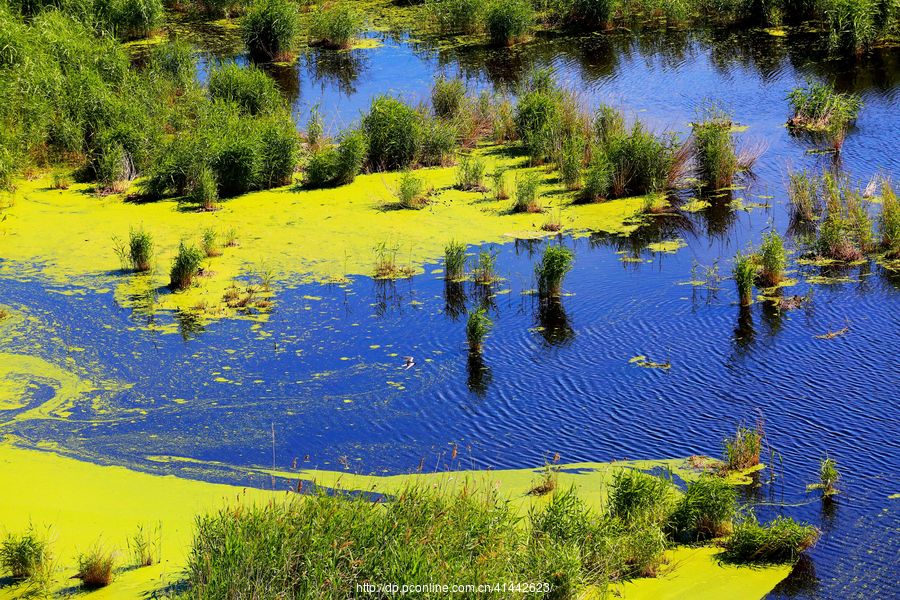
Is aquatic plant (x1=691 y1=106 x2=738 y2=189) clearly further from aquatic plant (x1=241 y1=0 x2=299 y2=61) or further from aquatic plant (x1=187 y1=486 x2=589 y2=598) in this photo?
aquatic plant (x1=241 y1=0 x2=299 y2=61)

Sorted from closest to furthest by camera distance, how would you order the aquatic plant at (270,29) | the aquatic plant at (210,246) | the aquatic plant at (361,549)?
1. the aquatic plant at (361,549)
2. the aquatic plant at (210,246)
3. the aquatic plant at (270,29)

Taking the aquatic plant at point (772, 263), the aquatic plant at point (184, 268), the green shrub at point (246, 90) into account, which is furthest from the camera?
the green shrub at point (246, 90)

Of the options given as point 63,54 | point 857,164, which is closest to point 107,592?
point 857,164

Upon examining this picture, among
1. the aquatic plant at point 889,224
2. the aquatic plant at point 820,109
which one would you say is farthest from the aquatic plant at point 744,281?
the aquatic plant at point 820,109

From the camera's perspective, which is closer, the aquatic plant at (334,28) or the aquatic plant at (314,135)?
the aquatic plant at (314,135)

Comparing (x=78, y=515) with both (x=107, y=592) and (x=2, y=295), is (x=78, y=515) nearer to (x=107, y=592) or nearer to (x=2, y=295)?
(x=107, y=592)

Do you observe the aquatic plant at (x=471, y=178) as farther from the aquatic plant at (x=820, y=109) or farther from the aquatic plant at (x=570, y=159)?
the aquatic plant at (x=820, y=109)
